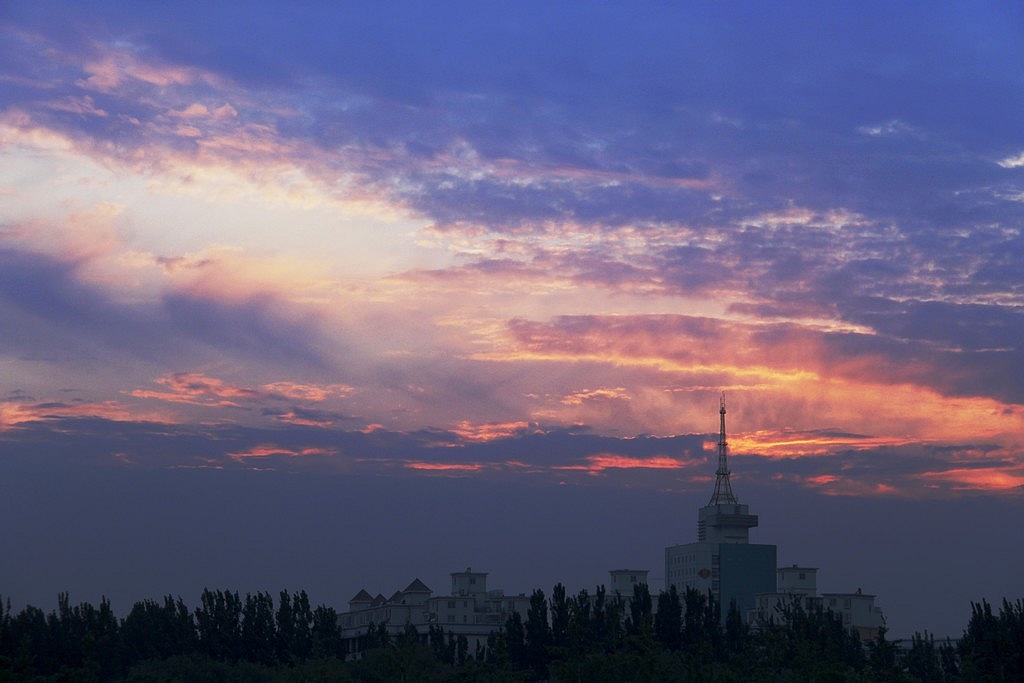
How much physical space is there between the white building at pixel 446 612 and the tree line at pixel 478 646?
2002cm

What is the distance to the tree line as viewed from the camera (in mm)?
52844

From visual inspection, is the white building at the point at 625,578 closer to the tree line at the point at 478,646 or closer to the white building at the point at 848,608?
the white building at the point at 848,608

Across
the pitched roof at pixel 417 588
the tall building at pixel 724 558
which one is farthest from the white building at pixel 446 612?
the tall building at pixel 724 558

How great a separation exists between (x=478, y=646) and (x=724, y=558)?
211ft

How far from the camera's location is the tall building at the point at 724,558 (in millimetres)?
137750

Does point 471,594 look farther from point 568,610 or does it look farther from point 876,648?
point 876,648

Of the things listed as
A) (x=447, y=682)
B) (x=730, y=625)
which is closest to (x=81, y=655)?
(x=447, y=682)

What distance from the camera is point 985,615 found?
57469mm

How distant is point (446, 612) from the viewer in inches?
4181

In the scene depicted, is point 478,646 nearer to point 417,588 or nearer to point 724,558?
point 417,588

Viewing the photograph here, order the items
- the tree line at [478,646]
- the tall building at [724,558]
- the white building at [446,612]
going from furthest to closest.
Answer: the tall building at [724,558] < the white building at [446,612] < the tree line at [478,646]

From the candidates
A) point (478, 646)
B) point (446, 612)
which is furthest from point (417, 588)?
point (478, 646)

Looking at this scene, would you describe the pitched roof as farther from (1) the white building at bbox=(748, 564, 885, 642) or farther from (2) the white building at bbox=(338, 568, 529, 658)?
(1) the white building at bbox=(748, 564, 885, 642)

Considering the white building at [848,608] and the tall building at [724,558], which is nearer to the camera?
the white building at [848,608]
